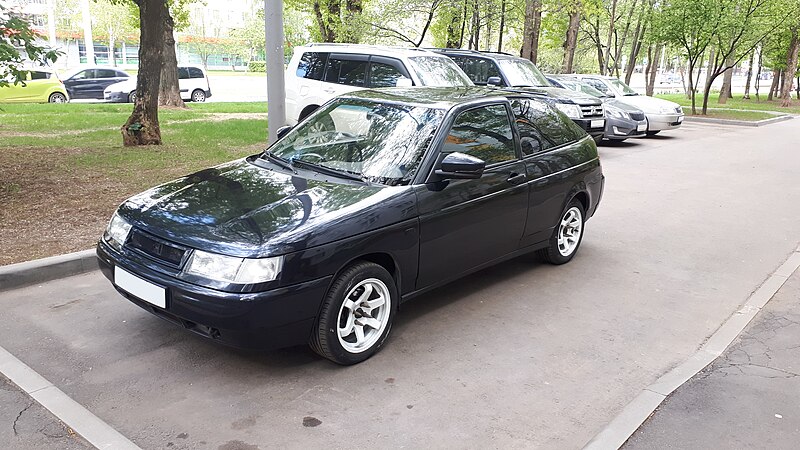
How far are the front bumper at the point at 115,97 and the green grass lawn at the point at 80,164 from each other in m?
7.78

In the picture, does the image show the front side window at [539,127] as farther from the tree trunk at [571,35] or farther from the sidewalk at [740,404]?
the tree trunk at [571,35]

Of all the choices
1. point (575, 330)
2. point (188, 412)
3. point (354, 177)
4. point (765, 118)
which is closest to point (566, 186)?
point (575, 330)

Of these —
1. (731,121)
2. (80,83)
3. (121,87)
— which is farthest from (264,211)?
(80,83)

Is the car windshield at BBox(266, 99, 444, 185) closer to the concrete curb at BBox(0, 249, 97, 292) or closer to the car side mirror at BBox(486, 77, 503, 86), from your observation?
the concrete curb at BBox(0, 249, 97, 292)

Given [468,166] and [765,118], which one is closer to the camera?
[468,166]

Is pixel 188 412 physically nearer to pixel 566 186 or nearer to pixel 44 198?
pixel 566 186

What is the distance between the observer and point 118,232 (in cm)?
423

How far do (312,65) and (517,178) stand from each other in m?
7.31

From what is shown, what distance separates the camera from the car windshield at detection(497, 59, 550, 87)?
1320 cm

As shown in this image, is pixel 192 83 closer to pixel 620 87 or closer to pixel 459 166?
pixel 620 87

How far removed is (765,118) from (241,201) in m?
25.0

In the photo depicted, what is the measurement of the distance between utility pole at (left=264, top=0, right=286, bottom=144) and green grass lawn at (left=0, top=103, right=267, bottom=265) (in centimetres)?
192

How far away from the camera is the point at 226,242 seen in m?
3.67

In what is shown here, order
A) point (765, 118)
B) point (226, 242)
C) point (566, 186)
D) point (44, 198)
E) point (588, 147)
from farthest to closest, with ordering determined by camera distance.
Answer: point (765, 118) → point (44, 198) → point (588, 147) → point (566, 186) → point (226, 242)
